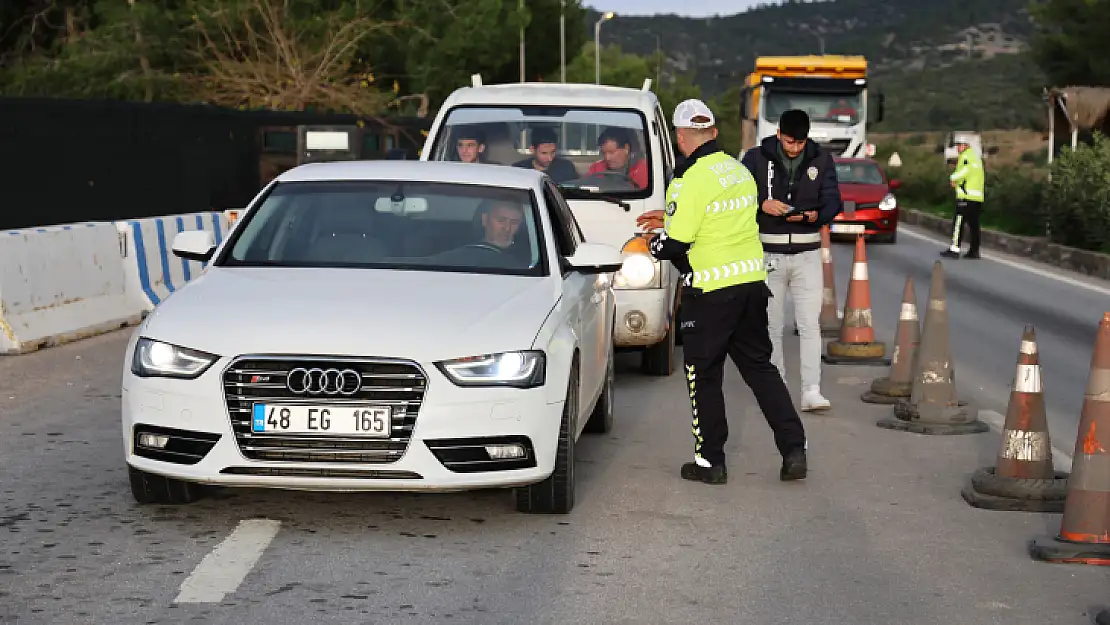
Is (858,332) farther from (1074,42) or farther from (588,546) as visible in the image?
(1074,42)

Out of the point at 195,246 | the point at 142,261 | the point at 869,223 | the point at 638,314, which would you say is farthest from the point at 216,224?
the point at 869,223

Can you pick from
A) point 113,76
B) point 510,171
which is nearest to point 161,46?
point 113,76

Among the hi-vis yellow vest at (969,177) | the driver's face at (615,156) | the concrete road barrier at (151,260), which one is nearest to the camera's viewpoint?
the driver's face at (615,156)

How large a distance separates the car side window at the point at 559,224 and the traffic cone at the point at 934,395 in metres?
2.33

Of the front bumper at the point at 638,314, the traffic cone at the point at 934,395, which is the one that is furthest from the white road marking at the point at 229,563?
the front bumper at the point at 638,314

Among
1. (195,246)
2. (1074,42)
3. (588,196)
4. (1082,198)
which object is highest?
(1074,42)

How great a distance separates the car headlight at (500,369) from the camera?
269 inches

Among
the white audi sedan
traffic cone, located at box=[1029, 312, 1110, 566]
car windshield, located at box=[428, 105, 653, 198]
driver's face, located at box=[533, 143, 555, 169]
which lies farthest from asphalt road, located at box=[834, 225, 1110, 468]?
the white audi sedan

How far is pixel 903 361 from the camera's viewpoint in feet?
37.4

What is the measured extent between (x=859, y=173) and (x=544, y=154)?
67.4 feet

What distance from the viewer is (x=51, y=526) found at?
22.8ft

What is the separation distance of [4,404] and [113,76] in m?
32.2

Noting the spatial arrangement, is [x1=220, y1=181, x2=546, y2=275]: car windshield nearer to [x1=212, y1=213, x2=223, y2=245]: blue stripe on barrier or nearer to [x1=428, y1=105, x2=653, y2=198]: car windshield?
[x1=428, y1=105, x2=653, y2=198]: car windshield

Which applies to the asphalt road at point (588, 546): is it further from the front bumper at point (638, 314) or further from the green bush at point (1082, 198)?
the green bush at point (1082, 198)
